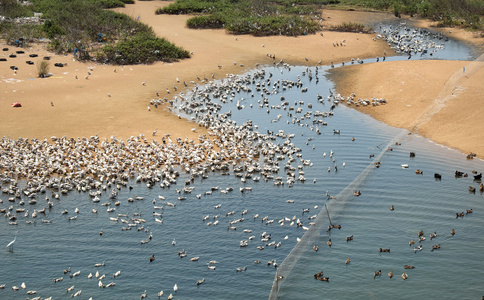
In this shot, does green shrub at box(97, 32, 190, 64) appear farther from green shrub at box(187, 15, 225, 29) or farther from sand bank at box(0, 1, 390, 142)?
green shrub at box(187, 15, 225, 29)

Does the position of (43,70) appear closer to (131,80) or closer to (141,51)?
(131,80)

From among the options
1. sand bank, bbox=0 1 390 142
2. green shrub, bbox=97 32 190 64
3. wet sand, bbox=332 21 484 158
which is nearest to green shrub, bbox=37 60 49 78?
sand bank, bbox=0 1 390 142

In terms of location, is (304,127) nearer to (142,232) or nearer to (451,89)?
(451,89)

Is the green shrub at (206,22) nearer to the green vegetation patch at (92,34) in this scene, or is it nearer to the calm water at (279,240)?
the green vegetation patch at (92,34)

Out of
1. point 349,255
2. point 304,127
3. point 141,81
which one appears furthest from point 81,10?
point 349,255

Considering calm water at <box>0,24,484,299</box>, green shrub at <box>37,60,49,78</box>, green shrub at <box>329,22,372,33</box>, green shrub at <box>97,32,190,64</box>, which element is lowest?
calm water at <box>0,24,484,299</box>

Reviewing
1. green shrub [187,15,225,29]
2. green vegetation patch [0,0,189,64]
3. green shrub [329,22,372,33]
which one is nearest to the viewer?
green vegetation patch [0,0,189,64]
